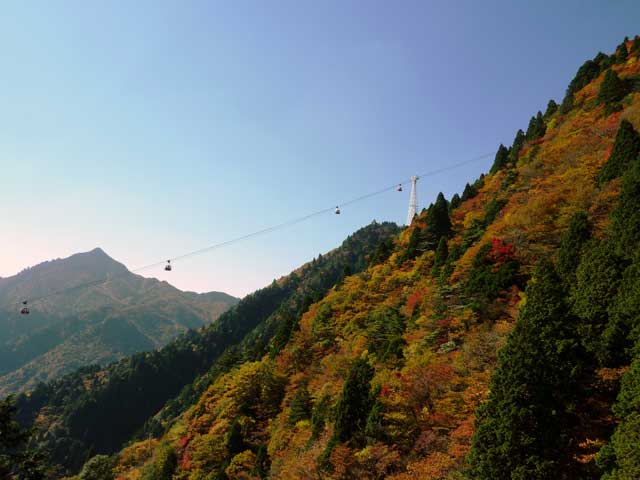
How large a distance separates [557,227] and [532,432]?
59.0 feet

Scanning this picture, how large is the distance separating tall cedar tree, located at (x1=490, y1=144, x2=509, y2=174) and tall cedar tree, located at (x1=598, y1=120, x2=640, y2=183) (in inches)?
1392

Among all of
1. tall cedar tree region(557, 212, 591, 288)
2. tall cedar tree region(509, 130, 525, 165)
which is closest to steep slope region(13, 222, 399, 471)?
tall cedar tree region(509, 130, 525, 165)

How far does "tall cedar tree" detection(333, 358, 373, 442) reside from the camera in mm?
22438

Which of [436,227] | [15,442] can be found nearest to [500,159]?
[436,227]

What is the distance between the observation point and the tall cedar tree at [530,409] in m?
13.8

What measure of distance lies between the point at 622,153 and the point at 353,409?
84.8ft

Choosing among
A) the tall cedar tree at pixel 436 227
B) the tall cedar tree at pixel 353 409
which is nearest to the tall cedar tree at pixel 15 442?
the tall cedar tree at pixel 353 409

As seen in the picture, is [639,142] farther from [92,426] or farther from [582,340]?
[92,426]

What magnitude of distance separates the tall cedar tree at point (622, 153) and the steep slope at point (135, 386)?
60562 millimetres

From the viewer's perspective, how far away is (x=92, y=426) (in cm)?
10531

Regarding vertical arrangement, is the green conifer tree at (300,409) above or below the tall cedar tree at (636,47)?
below

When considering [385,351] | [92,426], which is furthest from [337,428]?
[92,426]

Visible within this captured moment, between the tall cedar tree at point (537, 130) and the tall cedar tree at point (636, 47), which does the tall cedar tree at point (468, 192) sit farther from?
the tall cedar tree at point (636, 47)

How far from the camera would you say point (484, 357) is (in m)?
20.0
